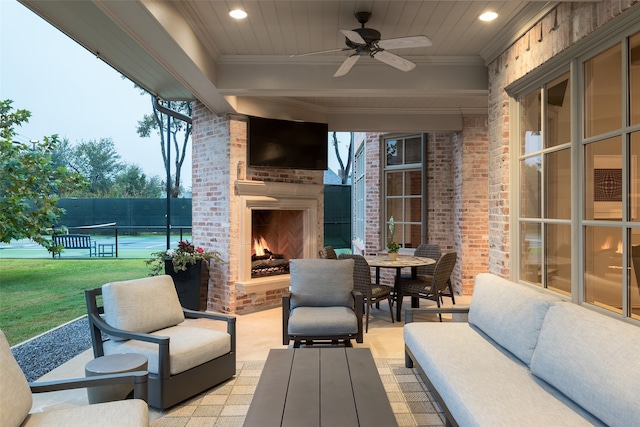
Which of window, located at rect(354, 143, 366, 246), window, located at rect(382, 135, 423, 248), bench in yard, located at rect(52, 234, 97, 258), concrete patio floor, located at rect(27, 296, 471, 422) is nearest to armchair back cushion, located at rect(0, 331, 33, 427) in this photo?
concrete patio floor, located at rect(27, 296, 471, 422)

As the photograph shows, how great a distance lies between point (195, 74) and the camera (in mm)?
4121

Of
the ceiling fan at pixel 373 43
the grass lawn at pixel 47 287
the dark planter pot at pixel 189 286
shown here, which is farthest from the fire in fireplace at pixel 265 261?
the ceiling fan at pixel 373 43

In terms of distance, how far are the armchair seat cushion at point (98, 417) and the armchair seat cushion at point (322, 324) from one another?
183 cm

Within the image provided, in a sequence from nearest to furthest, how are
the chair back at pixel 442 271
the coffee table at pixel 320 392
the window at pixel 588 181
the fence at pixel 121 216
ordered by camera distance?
the coffee table at pixel 320 392 < the window at pixel 588 181 < the chair back at pixel 442 271 < the fence at pixel 121 216

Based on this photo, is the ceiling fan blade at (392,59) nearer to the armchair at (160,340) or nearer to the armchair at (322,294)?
the armchair at (322,294)

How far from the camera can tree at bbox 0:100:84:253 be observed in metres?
3.95

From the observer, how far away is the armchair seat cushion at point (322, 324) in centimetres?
374

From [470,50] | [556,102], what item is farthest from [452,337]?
[470,50]

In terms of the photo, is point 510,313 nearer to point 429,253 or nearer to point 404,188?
point 429,253

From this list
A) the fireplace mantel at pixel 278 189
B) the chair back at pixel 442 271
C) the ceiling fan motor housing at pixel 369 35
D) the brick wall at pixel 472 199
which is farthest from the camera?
the brick wall at pixel 472 199

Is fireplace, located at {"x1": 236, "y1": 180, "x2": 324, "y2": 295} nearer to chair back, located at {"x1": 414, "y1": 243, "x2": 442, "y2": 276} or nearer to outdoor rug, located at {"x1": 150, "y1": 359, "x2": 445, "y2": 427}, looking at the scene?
chair back, located at {"x1": 414, "y1": 243, "x2": 442, "y2": 276}

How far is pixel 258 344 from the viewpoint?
14.4ft

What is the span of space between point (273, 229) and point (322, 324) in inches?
126

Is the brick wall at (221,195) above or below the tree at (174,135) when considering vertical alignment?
below
